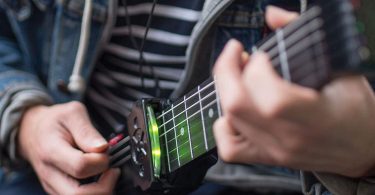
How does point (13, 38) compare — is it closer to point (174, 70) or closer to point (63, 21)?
point (63, 21)

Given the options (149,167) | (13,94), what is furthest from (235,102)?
A: (13,94)

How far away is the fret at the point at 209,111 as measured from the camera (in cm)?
49

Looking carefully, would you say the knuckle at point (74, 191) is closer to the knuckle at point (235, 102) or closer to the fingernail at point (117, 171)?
the fingernail at point (117, 171)

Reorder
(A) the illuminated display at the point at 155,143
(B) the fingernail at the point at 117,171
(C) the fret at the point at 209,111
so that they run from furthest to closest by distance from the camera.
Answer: (B) the fingernail at the point at 117,171, (A) the illuminated display at the point at 155,143, (C) the fret at the point at 209,111

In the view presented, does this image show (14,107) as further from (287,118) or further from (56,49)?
(287,118)

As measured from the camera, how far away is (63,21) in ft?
2.63

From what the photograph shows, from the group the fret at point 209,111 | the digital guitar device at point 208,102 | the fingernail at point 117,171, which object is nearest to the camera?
the digital guitar device at point 208,102

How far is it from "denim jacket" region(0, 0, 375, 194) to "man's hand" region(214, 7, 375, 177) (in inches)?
11.2

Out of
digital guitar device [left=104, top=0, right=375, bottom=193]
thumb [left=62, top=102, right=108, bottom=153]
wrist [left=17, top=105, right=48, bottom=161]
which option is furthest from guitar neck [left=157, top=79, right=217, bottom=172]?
wrist [left=17, top=105, right=48, bottom=161]

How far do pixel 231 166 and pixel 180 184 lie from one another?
19 cm

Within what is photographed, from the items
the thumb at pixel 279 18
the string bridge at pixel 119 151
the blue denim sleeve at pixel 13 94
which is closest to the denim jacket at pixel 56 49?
the blue denim sleeve at pixel 13 94

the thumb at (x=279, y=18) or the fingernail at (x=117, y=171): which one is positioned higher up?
the thumb at (x=279, y=18)

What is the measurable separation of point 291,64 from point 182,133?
0.20m

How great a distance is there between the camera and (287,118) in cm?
37
